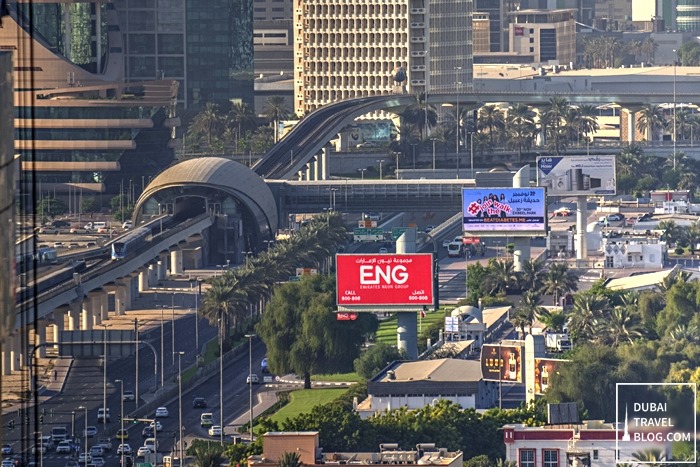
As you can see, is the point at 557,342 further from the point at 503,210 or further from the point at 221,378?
the point at 503,210

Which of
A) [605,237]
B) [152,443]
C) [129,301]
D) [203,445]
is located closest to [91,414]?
[152,443]

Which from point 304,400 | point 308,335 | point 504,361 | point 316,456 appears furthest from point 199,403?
point 316,456

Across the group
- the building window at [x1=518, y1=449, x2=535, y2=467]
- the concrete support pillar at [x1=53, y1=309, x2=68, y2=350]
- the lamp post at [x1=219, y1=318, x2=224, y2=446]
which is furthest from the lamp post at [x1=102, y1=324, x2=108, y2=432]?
the building window at [x1=518, y1=449, x2=535, y2=467]

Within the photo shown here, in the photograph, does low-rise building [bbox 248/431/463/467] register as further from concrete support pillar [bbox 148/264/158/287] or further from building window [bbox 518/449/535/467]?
concrete support pillar [bbox 148/264/158/287]

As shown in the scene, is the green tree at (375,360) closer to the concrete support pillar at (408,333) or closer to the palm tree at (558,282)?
the concrete support pillar at (408,333)

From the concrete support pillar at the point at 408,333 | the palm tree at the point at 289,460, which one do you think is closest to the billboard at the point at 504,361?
the concrete support pillar at the point at 408,333

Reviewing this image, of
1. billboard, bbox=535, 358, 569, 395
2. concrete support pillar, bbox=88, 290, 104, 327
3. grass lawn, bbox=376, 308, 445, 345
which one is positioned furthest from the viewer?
concrete support pillar, bbox=88, 290, 104, 327

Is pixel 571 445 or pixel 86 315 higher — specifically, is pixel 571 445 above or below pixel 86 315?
below
